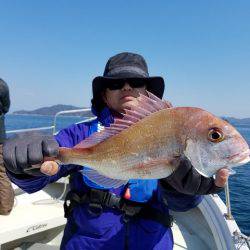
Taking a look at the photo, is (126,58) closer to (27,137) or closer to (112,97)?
(112,97)

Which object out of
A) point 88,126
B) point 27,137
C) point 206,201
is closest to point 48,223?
point 206,201

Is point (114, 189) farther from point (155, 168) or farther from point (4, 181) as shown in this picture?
point (4, 181)

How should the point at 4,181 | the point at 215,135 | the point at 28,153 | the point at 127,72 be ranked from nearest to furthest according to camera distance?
the point at 215,135 → the point at 28,153 → the point at 127,72 → the point at 4,181

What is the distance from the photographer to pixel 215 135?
82.0 inches

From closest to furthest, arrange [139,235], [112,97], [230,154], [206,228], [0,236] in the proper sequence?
[230,154], [139,235], [112,97], [0,236], [206,228]

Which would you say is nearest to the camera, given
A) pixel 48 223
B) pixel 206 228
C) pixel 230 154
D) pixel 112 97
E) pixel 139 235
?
pixel 230 154

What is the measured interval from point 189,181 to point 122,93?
36.9 inches

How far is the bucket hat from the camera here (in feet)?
9.52

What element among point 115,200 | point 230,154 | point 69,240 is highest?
point 230,154

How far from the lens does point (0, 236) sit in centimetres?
448

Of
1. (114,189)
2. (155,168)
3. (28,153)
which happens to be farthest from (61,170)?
(155,168)

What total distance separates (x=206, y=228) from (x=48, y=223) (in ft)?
7.87

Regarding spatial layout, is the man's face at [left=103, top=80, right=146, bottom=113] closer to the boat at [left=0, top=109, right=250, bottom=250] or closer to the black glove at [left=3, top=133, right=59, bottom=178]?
the black glove at [left=3, top=133, right=59, bottom=178]

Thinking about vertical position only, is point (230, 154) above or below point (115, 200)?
above
